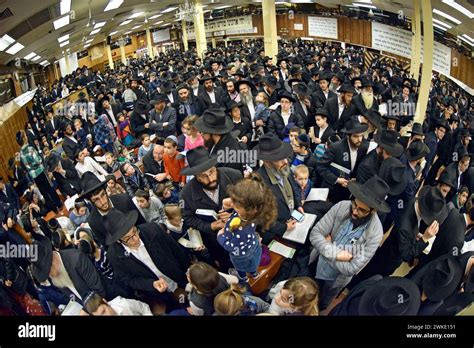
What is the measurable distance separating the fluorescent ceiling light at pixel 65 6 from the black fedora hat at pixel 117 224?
4122 mm

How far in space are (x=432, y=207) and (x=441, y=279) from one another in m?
0.45

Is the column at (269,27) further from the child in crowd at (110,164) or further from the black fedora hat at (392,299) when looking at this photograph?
the black fedora hat at (392,299)

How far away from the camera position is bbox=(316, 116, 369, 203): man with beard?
272 cm

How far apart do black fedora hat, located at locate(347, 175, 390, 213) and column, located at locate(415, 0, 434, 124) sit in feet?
8.64

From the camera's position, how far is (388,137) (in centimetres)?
254

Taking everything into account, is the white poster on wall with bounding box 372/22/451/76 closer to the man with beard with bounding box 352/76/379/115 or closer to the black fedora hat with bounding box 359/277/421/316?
the man with beard with bounding box 352/76/379/115

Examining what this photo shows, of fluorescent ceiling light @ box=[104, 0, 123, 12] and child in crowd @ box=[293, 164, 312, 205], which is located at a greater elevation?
fluorescent ceiling light @ box=[104, 0, 123, 12]

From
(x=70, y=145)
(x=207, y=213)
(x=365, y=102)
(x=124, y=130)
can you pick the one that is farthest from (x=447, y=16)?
(x=70, y=145)

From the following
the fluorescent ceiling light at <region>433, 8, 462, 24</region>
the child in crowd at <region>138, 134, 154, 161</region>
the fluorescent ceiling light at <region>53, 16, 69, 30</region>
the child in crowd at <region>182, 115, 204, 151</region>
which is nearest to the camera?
the child in crowd at <region>182, 115, 204, 151</region>

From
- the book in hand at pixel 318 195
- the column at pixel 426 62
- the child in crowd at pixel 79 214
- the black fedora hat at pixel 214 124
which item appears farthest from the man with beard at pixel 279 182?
the column at pixel 426 62

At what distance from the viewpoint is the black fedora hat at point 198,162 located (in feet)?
6.96

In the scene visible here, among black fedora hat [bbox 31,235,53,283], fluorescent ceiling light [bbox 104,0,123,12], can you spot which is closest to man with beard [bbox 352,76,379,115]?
black fedora hat [bbox 31,235,53,283]
